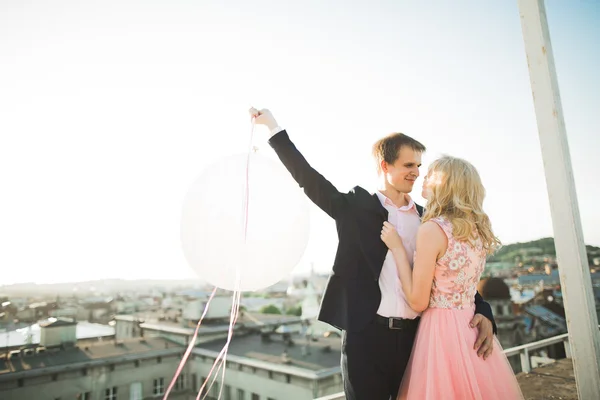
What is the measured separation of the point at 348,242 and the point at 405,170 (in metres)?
0.41

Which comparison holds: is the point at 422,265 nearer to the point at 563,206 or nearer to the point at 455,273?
the point at 455,273


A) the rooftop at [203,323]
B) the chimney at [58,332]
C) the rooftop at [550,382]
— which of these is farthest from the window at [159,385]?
the rooftop at [550,382]

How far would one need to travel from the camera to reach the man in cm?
128

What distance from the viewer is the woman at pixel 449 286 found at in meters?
1.23

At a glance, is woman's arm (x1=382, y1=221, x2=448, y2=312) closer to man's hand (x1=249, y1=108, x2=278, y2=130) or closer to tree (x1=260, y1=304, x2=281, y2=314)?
man's hand (x1=249, y1=108, x2=278, y2=130)

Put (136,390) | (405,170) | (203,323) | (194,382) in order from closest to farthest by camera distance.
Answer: (405,170), (136,390), (194,382), (203,323)

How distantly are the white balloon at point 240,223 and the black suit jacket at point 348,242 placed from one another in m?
0.12

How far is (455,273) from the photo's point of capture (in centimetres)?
132

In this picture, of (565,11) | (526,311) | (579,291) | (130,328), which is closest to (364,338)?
(579,291)

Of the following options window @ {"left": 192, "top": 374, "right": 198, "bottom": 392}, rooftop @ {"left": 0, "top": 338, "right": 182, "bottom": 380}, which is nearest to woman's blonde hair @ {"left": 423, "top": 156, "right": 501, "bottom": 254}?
rooftop @ {"left": 0, "top": 338, "right": 182, "bottom": 380}

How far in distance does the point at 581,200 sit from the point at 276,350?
28.8m

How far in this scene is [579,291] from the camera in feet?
4.88

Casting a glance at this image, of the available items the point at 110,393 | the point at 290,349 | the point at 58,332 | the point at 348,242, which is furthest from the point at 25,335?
the point at 348,242

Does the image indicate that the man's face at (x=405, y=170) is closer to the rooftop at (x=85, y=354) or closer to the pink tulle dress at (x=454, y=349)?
the pink tulle dress at (x=454, y=349)
